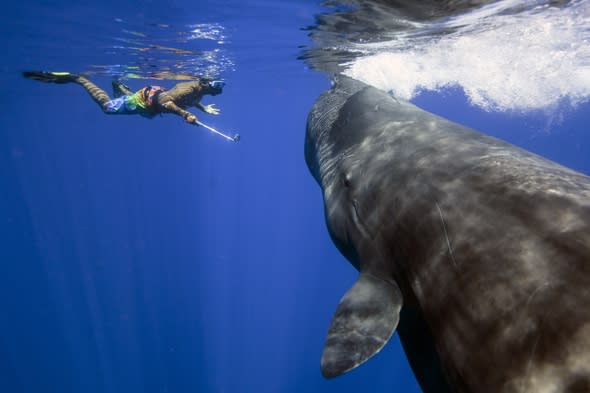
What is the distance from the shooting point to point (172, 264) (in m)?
64.9

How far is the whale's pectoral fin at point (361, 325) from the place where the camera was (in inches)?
112

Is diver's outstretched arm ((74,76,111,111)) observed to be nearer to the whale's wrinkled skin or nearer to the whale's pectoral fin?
the whale's wrinkled skin

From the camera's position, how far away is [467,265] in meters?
2.67

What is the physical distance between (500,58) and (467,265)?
1972cm

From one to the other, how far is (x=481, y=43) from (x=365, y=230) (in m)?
15.8

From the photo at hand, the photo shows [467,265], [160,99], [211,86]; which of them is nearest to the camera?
[467,265]

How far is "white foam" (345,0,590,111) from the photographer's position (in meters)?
13.5

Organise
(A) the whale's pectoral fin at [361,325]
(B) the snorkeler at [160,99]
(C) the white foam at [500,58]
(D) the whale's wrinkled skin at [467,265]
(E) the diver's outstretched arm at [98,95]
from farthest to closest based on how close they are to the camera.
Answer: (C) the white foam at [500,58]
(E) the diver's outstretched arm at [98,95]
(B) the snorkeler at [160,99]
(A) the whale's pectoral fin at [361,325]
(D) the whale's wrinkled skin at [467,265]

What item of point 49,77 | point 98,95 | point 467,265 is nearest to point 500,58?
point 98,95

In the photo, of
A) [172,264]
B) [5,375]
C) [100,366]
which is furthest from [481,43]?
[172,264]

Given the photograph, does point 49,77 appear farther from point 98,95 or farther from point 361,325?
point 361,325

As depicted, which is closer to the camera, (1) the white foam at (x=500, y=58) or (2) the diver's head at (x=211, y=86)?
(2) the diver's head at (x=211, y=86)

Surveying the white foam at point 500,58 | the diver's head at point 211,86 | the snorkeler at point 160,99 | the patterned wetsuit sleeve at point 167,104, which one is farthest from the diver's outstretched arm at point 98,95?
the white foam at point 500,58

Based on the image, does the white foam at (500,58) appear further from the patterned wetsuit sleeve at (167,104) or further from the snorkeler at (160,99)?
the patterned wetsuit sleeve at (167,104)
